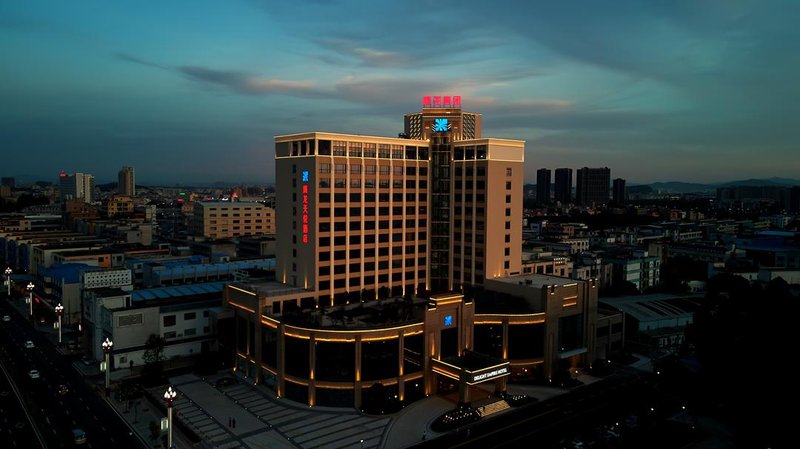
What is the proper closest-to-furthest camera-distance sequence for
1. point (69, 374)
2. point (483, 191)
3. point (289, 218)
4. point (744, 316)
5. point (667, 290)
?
point (744, 316) → point (69, 374) → point (289, 218) → point (483, 191) → point (667, 290)

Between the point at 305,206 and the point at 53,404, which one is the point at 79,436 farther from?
the point at 305,206

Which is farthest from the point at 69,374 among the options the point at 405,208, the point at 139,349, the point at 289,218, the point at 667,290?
the point at 667,290

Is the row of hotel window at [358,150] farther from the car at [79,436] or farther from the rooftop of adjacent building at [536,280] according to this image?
the car at [79,436]

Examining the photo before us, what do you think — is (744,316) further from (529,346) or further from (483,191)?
(483,191)

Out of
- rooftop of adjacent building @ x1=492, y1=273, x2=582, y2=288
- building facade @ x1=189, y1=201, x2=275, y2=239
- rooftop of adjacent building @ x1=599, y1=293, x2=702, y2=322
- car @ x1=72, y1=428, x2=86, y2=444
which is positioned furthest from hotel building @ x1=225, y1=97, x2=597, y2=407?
building facade @ x1=189, y1=201, x2=275, y2=239

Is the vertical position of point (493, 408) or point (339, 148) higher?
point (339, 148)

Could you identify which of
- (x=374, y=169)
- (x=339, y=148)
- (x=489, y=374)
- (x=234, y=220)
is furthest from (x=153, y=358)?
(x=234, y=220)
